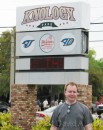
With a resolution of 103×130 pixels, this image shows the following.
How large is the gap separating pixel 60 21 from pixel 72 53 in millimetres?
Answer: 1221

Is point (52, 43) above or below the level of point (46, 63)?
above

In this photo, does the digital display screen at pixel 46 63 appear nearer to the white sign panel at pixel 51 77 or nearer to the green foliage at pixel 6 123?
the white sign panel at pixel 51 77

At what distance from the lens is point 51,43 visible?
1645 cm

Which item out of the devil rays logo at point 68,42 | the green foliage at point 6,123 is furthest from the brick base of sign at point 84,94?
the green foliage at point 6,123

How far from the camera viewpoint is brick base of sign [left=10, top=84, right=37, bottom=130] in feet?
53.7

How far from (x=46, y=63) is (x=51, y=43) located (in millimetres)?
702

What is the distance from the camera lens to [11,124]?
52.9ft

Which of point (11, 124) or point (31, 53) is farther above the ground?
point (31, 53)

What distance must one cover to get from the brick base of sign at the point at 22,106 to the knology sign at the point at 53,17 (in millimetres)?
2195

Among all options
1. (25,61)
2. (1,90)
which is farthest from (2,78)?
(25,61)

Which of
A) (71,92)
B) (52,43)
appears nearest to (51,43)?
(52,43)

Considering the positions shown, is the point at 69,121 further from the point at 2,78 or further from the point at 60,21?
the point at 2,78

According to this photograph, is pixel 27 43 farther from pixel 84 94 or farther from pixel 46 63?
pixel 84 94

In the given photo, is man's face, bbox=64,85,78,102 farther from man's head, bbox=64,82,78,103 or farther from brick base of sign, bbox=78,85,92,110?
brick base of sign, bbox=78,85,92,110
